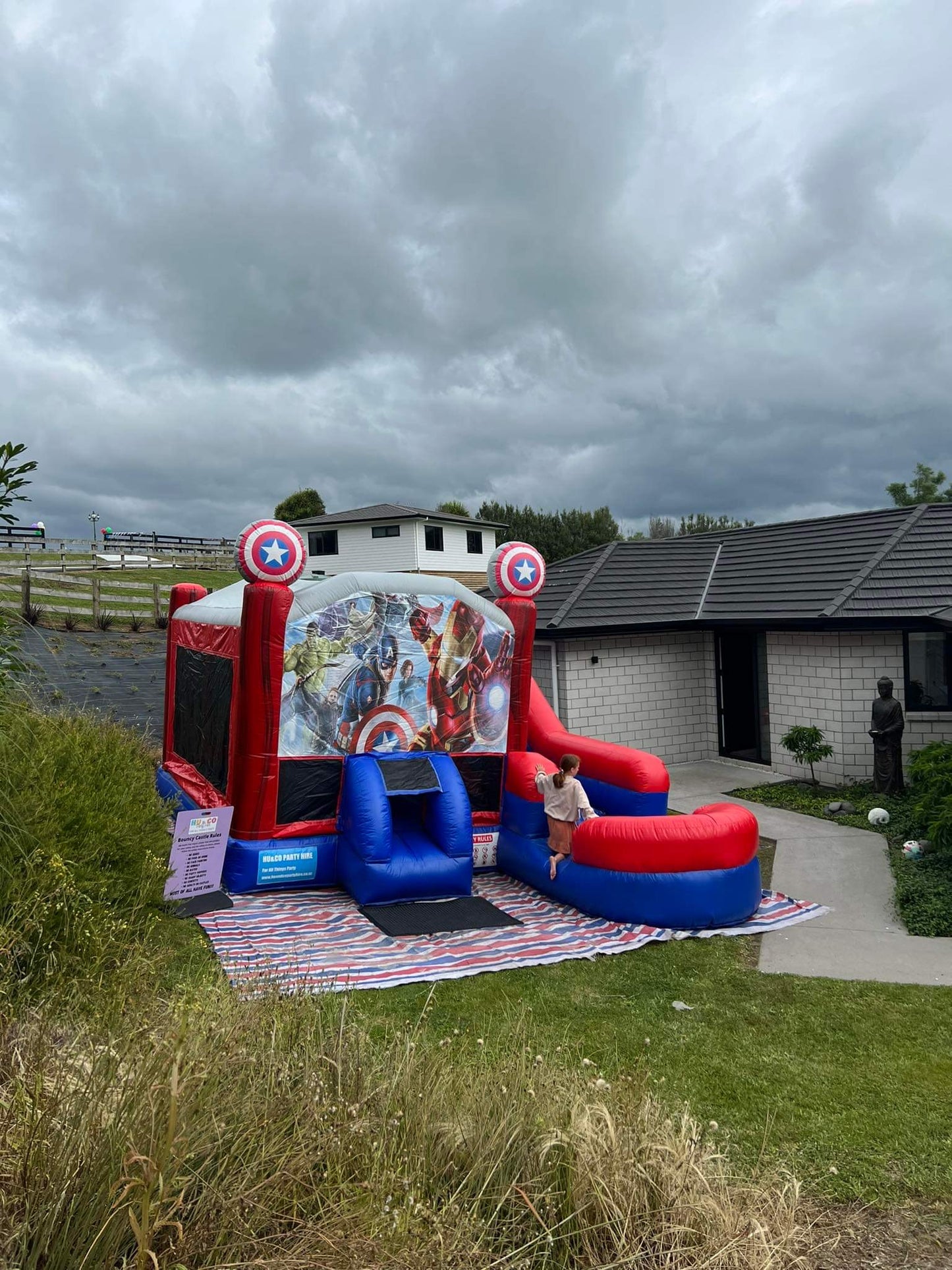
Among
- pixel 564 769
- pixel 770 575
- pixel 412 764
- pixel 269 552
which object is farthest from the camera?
pixel 770 575

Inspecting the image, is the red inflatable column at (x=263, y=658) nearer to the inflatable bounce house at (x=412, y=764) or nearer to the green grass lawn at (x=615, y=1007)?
the inflatable bounce house at (x=412, y=764)

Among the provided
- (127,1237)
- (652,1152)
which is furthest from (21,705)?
(652,1152)

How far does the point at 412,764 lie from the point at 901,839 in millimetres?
5713

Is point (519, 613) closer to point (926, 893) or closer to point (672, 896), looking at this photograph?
point (672, 896)

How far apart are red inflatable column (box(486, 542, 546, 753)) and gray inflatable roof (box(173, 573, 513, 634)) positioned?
18 centimetres

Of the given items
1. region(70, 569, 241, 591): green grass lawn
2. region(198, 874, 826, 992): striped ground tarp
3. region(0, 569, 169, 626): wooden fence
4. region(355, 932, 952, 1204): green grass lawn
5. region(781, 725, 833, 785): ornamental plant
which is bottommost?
region(355, 932, 952, 1204): green grass lawn

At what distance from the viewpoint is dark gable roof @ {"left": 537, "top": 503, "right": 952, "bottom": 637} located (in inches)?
494

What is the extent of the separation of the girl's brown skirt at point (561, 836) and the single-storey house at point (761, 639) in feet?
18.7

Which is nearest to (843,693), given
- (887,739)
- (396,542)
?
(887,739)

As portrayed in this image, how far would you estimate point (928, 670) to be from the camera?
39.8 feet

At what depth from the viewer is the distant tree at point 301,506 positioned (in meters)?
50.4

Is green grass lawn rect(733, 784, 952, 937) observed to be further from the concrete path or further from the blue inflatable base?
the blue inflatable base

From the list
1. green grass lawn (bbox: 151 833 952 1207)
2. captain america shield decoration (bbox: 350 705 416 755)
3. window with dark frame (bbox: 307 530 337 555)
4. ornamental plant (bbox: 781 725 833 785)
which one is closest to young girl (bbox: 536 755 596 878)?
green grass lawn (bbox: 151 833 952 1207)

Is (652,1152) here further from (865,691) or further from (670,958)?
(865,691)
